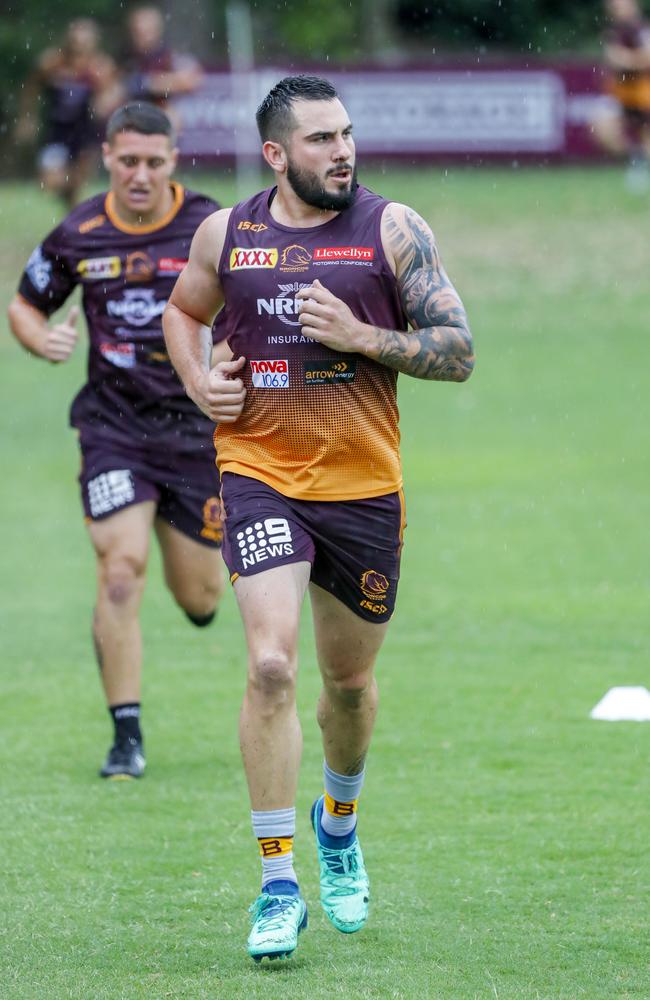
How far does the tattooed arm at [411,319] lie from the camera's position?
5.18 meters

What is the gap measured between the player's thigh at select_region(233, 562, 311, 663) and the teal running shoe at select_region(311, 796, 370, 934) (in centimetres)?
74

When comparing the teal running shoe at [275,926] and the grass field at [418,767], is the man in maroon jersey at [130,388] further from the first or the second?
the teal running shoe at [275,926]

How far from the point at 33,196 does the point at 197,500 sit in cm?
2300

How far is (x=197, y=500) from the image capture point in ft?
24.5

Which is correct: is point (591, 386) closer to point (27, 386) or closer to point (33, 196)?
point (27, 386)

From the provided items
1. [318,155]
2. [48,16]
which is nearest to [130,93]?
[48,16]

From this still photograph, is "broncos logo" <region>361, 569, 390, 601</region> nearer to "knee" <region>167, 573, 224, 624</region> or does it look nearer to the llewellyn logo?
the llewellyn logo

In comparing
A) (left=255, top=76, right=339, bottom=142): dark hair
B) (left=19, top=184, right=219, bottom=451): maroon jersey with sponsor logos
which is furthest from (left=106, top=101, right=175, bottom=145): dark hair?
(left=255, top=76, right=339, bottom=142): dark hair

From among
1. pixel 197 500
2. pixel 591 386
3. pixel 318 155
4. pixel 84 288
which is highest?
pixel 318 155

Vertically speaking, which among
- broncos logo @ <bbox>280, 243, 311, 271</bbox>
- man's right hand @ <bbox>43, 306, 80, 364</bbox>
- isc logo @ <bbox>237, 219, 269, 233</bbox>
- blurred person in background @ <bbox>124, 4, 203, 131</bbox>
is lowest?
man's right hand @ <bbox>43, 306, 80, 364</bbox>

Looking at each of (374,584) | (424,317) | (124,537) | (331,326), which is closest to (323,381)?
(331,326)

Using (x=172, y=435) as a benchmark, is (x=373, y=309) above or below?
above

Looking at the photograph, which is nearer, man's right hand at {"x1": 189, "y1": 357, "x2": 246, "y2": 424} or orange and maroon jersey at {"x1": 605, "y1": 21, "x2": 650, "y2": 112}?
man's right hand at {"x1": 189, "y1": 357, "x2": 246, "y2": 424}

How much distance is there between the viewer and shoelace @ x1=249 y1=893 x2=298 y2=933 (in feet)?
16.3
